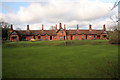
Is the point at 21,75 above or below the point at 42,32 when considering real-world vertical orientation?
below

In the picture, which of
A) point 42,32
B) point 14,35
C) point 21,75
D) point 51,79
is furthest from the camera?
point 42,32

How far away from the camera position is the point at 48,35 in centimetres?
4762

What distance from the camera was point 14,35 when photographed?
4512 cm

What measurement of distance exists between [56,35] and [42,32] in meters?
6.64

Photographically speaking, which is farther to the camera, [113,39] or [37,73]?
[113,39]

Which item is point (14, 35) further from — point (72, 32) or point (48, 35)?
point (72, 32)

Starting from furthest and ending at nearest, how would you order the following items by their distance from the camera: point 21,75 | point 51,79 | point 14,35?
point 14,35
point 21,75
point 51,79

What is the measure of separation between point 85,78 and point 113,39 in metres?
25.0

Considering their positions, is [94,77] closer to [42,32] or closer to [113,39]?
[113,39]

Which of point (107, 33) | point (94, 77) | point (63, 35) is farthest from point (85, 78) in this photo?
point (107, 33)

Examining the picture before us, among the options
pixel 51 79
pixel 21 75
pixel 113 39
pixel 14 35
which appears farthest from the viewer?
pixel 14 35

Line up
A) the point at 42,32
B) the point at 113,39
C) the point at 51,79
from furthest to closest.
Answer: the point at 42,32 < the point at 113,39 < the point at 51,79

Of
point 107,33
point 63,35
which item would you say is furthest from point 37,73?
point 107,33

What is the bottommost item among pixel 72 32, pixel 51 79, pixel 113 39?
pixel 51 79
